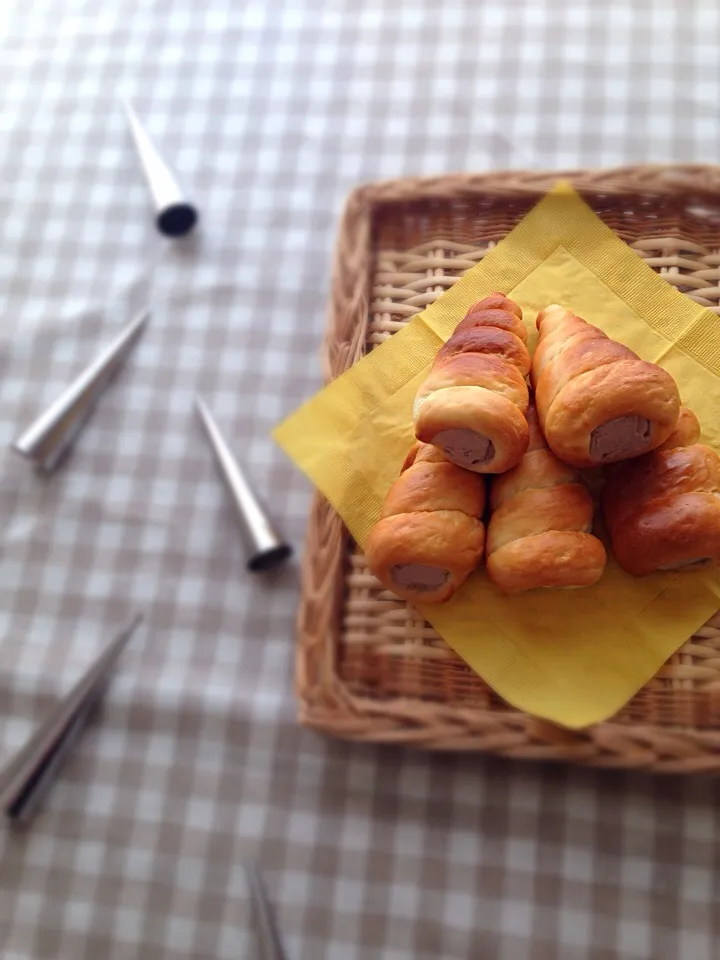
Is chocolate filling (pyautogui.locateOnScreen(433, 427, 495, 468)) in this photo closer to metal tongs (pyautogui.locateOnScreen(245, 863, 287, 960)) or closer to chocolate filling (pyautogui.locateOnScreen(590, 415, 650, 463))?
chocolate filling (pyautogui.locateOnScreen(590, 415, 650, 463))

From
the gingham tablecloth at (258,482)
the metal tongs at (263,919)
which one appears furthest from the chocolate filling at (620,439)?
the metal tongs at (263,919)

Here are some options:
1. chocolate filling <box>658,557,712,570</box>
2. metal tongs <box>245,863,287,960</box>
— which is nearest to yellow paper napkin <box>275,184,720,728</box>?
chocolate filling <box>658,557,712,570</box>

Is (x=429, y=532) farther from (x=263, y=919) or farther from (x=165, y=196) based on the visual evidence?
(x=165, y=196)

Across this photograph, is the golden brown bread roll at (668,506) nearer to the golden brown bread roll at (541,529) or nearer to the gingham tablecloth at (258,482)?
the golden brown bread roll at (541,529)

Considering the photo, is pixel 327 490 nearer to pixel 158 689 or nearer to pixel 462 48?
pixel 158 689

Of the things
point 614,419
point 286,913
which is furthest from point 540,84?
point 286,913

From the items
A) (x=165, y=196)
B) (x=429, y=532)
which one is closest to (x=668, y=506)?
(x=429, y=532)
